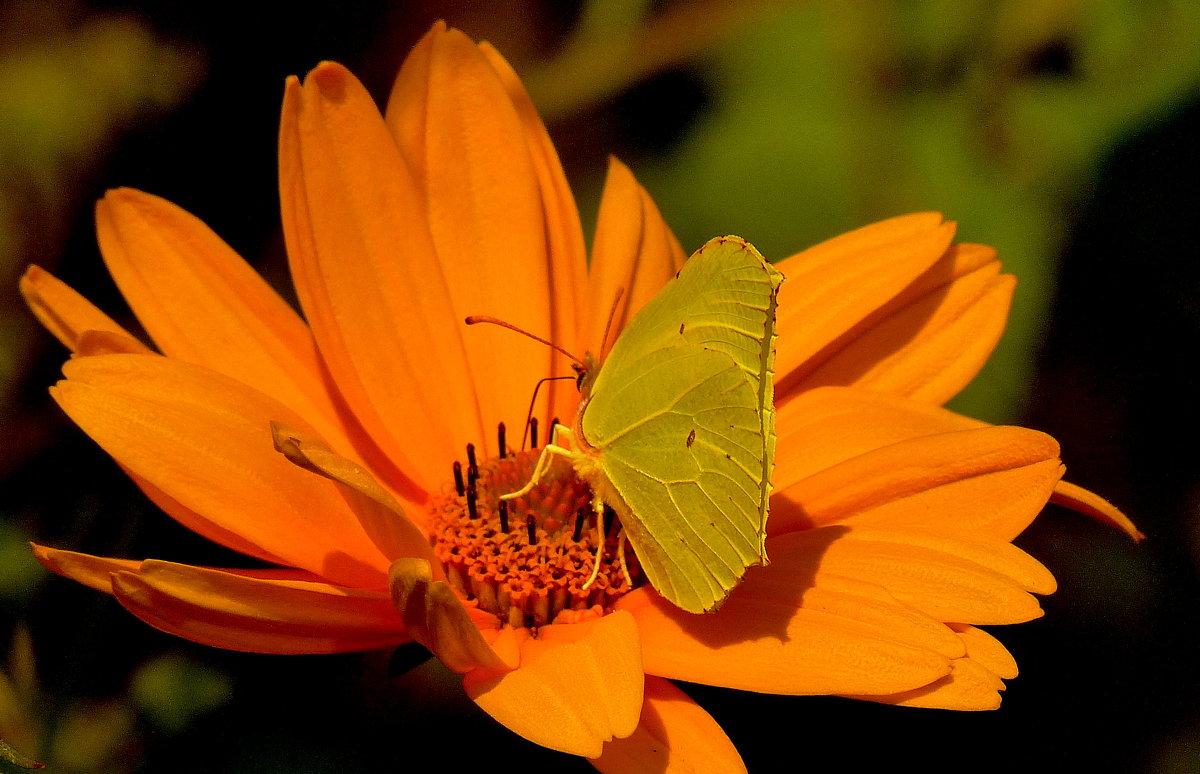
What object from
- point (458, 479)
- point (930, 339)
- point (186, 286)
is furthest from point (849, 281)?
point (186, 286)

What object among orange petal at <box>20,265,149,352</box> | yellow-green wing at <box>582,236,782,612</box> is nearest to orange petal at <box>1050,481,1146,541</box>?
yellow-green wing at <box>582,236,782,612</box>

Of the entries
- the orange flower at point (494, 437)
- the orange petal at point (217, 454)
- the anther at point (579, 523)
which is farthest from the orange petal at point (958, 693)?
the orange petal at point (217, 454)

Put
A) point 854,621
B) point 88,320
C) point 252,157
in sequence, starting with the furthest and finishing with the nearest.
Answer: point 252,157
point 88,320
point 854,621

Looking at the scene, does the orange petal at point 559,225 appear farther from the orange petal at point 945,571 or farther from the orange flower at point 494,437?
the orange petal at point 945,571

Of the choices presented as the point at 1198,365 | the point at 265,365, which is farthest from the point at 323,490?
the point at 1198,365

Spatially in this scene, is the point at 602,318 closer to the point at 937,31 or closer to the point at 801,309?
the point at 801,309

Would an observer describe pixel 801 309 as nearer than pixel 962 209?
Yes
